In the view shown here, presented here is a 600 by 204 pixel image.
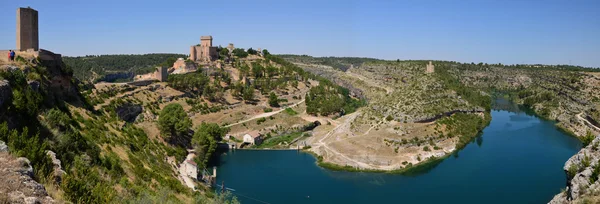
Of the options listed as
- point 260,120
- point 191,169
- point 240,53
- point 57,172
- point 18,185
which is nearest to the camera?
point 18,185

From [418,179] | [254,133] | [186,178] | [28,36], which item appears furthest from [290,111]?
[28,36]

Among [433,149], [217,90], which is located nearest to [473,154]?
[433,149]

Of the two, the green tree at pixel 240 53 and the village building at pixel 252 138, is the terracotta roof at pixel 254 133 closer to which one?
the village building at pixel 252 138

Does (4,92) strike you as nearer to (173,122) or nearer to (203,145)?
(173,122)

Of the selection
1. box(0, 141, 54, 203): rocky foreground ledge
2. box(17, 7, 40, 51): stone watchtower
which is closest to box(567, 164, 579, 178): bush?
box(0, 141, 54, 203): rocky foreground ledge

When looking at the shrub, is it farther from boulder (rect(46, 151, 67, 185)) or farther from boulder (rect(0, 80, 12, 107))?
boulder (rect(46, 151, 67, 185))
